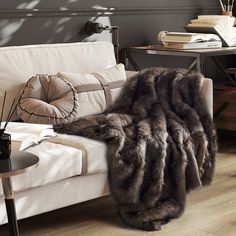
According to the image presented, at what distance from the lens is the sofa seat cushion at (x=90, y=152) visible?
2.66 m

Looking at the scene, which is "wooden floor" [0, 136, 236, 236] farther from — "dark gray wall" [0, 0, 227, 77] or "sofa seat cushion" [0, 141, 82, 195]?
"dark gray wall" [0, 0, 227, 77]

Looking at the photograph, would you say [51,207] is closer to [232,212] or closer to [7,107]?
[7,107]

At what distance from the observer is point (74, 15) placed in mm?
3865

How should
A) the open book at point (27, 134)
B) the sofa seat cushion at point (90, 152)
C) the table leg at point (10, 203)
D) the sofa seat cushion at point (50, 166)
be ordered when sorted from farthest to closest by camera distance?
1. the sofa seat cushion at point (90, 152)
2. the open book at point (27, 134)
3. the sofa seat cushion at point (50, 166)
4. the table leg at point (10, 203)

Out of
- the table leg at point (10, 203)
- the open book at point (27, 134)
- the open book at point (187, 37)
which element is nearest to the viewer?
the table leg at point (10, 203)

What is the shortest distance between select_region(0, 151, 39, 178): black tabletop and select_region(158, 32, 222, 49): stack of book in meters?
2.16

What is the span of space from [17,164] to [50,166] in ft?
1.93

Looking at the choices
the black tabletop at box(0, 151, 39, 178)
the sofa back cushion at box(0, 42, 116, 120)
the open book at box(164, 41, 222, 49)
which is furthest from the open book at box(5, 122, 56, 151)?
the open book at box(164, 41, 222, 49)

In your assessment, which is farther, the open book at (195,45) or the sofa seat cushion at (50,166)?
the open book at (195,45)

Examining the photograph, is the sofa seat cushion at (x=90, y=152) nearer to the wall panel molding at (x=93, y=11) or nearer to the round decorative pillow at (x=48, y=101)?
the round decorative pillow at (x=48, y=101)

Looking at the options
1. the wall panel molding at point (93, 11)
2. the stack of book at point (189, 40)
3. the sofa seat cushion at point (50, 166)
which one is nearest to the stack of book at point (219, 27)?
the stack of book at point (189, 40)

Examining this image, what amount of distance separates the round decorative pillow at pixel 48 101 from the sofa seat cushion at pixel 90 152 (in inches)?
10.5

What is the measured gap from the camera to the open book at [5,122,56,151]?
8.35ft

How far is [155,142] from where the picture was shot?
9.18ft
